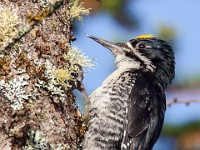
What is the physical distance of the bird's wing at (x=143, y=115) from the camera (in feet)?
13.3

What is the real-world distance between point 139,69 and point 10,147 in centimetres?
218

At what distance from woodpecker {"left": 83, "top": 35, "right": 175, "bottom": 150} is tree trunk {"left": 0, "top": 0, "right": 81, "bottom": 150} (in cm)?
50

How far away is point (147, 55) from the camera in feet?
16.3

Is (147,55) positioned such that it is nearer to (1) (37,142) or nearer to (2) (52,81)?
(2) (52,81)

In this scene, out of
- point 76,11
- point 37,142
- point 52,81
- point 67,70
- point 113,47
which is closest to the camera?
point 37,142

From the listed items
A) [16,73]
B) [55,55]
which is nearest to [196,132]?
[55,55]

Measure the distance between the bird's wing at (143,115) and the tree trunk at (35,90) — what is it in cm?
72

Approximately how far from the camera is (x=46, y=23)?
3342mm

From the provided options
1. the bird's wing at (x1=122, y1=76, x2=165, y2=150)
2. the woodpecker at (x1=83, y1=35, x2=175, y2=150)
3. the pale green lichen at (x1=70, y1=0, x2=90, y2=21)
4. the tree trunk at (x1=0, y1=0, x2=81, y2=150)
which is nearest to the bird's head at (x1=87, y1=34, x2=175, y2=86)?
the woodpecker at (x1=83, y1=35, x2=175, y2=150)

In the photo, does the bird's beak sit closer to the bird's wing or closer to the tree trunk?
the bird's wing

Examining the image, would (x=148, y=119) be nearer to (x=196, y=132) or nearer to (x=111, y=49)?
(x=196, y=132)

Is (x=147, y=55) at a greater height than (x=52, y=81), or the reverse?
(x=147, y=55)

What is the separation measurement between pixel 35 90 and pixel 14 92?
7.1 inches

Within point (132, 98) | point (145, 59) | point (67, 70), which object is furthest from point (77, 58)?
point (145, 59)
